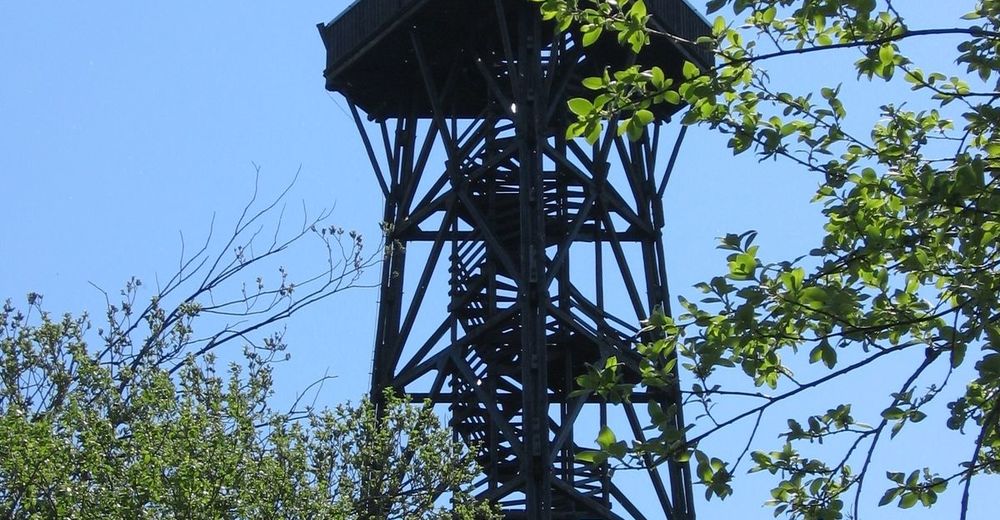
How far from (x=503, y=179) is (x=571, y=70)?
64.7 inches

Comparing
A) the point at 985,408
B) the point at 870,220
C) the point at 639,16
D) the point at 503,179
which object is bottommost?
the point at 985,408

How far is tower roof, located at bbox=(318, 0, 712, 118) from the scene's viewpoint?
19.4 meters

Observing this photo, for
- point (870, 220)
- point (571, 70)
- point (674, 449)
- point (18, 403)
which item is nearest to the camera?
point (674, 449)

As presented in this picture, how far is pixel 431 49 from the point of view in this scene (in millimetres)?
20109

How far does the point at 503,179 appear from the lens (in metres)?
20.0

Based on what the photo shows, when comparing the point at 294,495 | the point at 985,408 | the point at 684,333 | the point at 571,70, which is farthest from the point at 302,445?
the point at 571,70

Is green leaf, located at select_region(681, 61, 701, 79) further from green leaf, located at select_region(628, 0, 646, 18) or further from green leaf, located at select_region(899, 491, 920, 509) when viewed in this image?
green leaf, located at select_region(899, 491, 920, 509)

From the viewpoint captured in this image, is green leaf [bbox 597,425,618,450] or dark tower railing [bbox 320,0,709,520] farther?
dark tower railing [bbox 320,0,709,520]

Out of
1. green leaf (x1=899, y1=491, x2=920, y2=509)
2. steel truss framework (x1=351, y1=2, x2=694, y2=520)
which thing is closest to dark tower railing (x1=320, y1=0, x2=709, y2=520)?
steel truss framework (x1=351, y1=2, x2=694, y2=520)

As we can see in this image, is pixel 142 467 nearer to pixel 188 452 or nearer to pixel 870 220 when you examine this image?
pixel 188 452

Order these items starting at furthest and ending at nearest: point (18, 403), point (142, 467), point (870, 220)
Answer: point (18, 403), point (142, 467), point (870, 220)

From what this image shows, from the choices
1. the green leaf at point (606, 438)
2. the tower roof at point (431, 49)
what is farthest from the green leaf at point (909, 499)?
the tower roof at point (431, 49)

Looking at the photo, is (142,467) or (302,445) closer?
(142,467)

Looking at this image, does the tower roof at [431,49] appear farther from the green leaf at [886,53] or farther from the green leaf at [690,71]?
the green leaf at [690,71]
